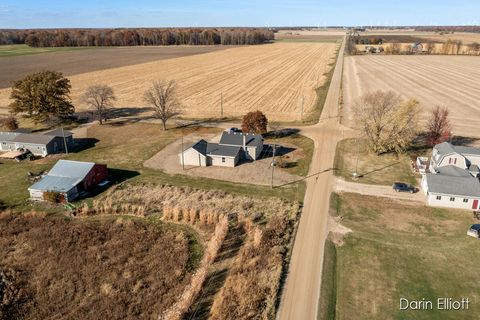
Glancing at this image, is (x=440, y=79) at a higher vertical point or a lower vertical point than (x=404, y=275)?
higher

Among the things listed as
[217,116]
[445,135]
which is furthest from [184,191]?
[445,135]

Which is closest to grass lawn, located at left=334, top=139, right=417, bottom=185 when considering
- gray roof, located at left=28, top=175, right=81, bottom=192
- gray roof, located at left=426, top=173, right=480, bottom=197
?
gray roof, located at left=426, top=173, right=480, bottom=197

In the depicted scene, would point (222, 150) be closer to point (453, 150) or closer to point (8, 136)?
point (453, 150)

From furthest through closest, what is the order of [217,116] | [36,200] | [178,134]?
1. [217,116]
2. [178,134]
3. [36,200]

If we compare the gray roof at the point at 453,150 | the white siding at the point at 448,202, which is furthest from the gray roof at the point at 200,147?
the gray roof at the point at 453,150

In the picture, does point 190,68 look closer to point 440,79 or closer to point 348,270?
point 440,79

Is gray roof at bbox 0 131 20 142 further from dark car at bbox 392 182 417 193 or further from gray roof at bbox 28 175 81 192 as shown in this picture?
dark car at bbox 392 182 417 193
